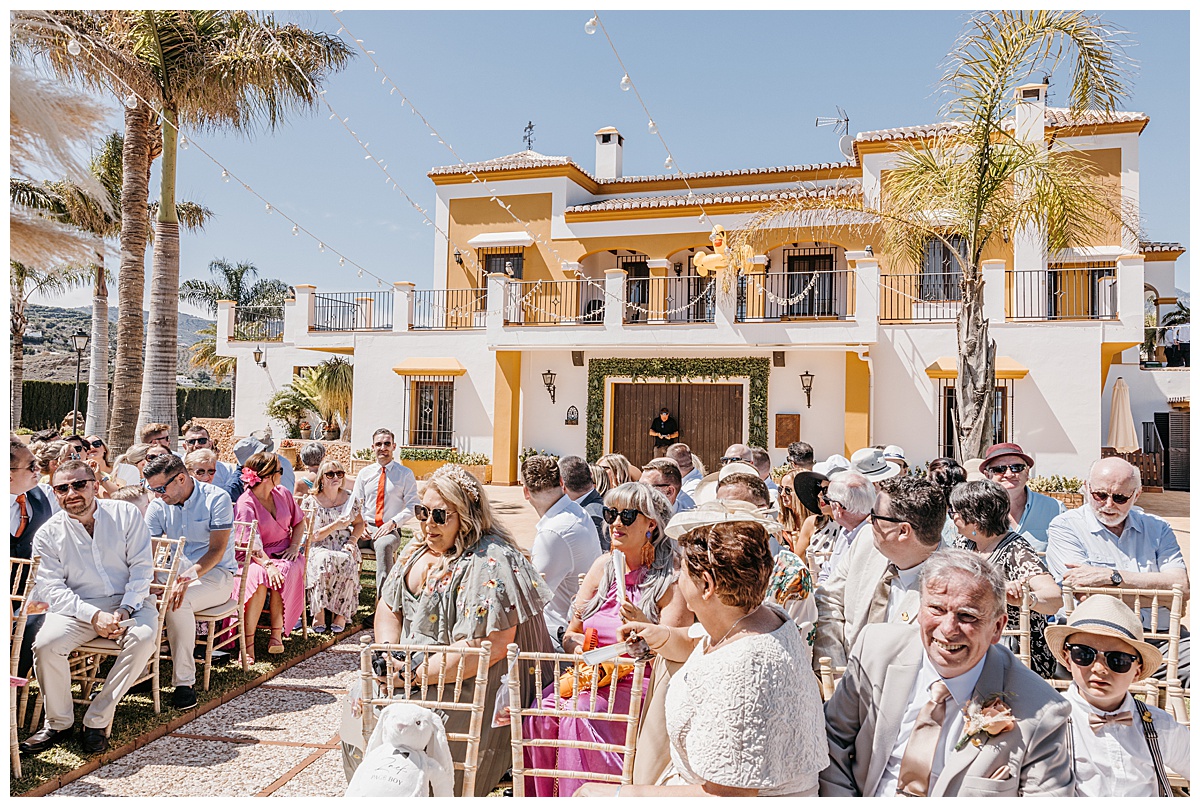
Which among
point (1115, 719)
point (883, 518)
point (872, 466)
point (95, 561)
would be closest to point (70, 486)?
point (95, 561)

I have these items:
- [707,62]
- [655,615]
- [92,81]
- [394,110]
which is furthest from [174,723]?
[92,81]

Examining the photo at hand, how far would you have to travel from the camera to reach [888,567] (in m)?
2.98

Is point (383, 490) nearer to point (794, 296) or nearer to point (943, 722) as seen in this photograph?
point (943, 722)

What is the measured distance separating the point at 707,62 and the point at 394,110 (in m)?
6.06

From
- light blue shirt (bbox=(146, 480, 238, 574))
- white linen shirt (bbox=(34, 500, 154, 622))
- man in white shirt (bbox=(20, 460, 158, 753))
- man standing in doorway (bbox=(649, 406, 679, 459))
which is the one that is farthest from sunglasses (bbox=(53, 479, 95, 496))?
man standing in doorway (bbox=(649, 406, 679, 459))

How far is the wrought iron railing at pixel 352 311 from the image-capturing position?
1888cm

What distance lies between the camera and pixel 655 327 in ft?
54.5

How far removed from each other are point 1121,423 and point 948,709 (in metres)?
16.4

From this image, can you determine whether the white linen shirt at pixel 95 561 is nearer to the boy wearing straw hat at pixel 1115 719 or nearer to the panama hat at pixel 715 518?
the panama hat at pixel 715 518

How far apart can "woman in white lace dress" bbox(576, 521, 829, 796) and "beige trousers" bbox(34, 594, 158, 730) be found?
3.16 meters

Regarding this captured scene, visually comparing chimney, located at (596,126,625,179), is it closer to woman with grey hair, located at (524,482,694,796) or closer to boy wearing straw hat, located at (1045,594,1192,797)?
woman with grey hair, located at (524,482,694,796)

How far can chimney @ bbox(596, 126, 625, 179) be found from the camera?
2178cm

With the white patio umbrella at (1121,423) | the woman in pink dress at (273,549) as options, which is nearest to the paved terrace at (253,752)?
the woman in pink dress at (273,549)
